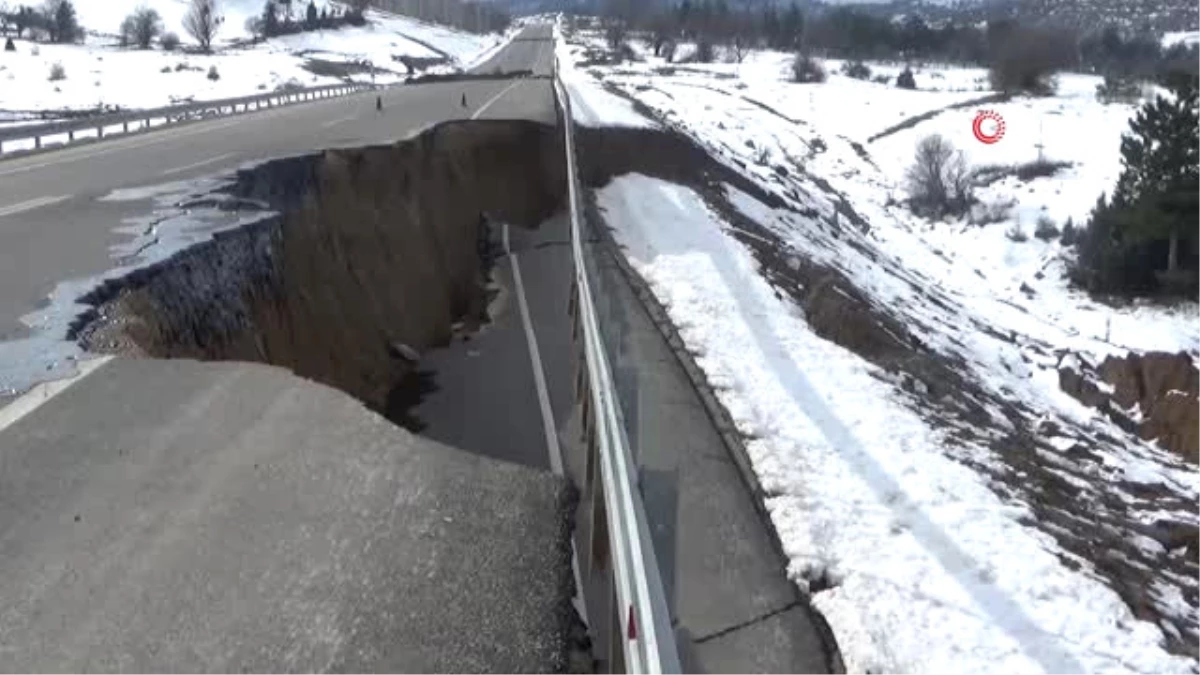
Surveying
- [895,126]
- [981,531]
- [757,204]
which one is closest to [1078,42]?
[895,126]

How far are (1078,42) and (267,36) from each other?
91621 millimetres

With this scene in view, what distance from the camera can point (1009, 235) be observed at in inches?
2087

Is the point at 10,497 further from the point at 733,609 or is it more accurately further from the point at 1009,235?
the point at 1009,235

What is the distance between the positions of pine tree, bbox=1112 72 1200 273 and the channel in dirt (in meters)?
30.9

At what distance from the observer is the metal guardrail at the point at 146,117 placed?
2306 cm

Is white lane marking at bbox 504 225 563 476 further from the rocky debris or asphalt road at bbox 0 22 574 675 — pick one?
the rocky debris

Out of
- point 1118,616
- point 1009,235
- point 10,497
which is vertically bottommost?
point 1009,235

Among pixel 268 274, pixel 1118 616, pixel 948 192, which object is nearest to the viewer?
pixel 1118 616

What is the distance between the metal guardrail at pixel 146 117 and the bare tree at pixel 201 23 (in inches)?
1985

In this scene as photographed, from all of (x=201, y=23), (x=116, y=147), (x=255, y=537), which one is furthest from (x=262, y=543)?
(x=201, y=23)

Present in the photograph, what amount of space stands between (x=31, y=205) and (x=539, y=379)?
690 centimetres

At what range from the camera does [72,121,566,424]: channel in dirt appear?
1050cm

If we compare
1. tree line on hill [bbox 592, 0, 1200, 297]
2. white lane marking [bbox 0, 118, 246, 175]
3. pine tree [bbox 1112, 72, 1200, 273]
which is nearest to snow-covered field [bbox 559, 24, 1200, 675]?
white lane marking [bbox 0, 118, 246, 175]

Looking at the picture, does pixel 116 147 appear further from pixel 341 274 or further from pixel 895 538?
pixel 895 538
